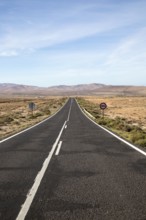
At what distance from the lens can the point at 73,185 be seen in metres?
7.09

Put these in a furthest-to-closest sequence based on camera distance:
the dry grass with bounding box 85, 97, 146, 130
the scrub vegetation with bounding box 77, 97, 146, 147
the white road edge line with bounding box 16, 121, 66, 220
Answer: the dry grass with bounding box 85, 97, 146, 130 → the scrub vegetation with bounding box 77, 97, 146, 147 → the white road edge line with bounding box 16, 121, 66, 220

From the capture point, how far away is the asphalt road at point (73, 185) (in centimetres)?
537

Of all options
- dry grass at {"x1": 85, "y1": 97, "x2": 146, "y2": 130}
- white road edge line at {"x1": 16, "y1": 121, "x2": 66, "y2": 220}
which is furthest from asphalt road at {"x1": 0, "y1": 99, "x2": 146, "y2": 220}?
dry grass at {"x1": 85, "y1": 97, "x2": 146, "y2": 130}

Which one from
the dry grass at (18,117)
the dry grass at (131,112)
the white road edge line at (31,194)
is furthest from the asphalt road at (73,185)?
the dry grass at (131,112)

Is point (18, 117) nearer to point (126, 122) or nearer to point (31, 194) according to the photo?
point (126, 122)

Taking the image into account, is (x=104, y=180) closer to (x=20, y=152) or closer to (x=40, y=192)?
(x=40, y=192)

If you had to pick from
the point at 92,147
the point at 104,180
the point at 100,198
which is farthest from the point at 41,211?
the point at 92,147

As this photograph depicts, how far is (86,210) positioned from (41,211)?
2.74 ft

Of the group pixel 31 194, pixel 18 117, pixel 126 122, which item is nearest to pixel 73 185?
pixel 31 194

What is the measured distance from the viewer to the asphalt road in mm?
5371

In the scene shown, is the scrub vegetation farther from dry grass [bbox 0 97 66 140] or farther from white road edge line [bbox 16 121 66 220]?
dry grass [bbox 0 97 66 140]

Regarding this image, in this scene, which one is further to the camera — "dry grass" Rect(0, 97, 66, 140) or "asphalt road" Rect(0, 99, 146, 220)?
"dry grass" Rect(0, 97, 66, 140)

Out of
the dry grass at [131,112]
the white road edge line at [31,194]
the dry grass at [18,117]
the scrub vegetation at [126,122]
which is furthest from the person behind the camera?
the dry grass at [131,112]

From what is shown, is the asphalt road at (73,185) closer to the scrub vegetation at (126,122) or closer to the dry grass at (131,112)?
the scrub vegetation at (126,122)
